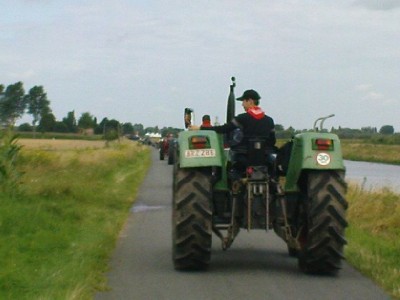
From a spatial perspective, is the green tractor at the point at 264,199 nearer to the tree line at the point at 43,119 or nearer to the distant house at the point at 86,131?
the tree line at the point at 43,119

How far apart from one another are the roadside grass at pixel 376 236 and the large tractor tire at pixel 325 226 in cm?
50

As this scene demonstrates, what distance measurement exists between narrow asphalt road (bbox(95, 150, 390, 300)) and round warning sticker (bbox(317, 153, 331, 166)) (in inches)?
51.7

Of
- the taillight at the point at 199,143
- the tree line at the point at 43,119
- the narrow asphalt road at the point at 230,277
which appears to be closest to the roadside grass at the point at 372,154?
the tree line at the point at 43,119

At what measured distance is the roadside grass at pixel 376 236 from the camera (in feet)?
36.1

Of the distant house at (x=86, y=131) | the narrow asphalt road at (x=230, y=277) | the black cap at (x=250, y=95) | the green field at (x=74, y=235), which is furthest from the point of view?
the distant house at (x=86, y=131)

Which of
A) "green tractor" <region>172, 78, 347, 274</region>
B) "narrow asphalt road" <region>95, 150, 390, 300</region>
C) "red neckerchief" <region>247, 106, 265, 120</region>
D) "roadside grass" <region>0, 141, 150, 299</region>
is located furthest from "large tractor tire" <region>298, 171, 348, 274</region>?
"roadside grass" <region>0, 141, 150, 299</region>

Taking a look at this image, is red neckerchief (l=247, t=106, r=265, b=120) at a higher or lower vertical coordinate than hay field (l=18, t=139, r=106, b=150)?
higher

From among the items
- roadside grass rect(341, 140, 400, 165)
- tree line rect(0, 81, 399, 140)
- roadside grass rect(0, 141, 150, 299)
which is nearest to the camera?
roadside grass rect(0, 141, 150, 299)

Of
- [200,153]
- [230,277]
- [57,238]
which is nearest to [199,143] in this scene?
[200,153]

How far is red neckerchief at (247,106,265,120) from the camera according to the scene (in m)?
11.4

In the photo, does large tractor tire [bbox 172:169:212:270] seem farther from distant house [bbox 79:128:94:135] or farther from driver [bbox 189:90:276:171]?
distant house [bbox 79:128:94:135]

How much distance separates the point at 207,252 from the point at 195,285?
880 millimetres

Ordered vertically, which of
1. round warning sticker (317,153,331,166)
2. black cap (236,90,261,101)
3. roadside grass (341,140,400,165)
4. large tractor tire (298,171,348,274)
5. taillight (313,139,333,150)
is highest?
black cap (236,90,261,101)

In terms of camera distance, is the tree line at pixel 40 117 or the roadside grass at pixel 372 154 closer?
the tree line at pixel 40 117
